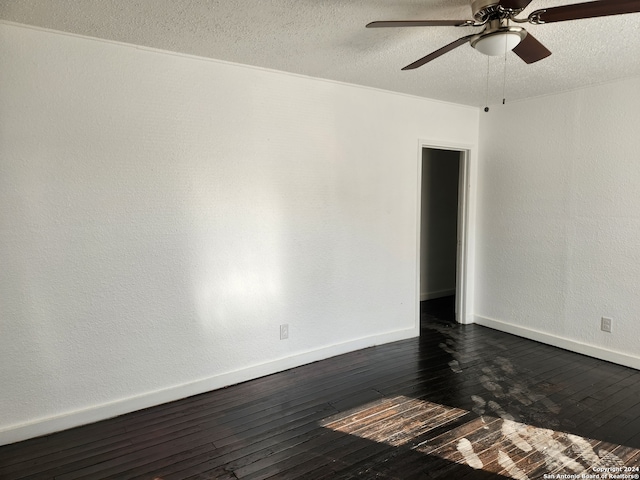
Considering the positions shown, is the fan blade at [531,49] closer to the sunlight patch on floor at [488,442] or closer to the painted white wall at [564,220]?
the painted white wall at [564,220]

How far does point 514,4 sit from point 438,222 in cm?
414

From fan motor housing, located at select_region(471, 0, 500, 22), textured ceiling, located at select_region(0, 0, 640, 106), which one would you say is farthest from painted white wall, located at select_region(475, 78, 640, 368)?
fan motor housing, located at select_region(471, 0, 500, 22)

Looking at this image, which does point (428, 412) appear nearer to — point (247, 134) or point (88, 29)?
point (247, 134)

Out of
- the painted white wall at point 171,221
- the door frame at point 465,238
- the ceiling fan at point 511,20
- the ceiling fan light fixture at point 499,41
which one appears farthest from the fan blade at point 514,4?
the door frame at point 465,238

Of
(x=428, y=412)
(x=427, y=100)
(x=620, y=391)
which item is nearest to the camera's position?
(x=428, y=412)

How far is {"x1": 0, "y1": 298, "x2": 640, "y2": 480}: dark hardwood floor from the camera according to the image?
2.04 metres

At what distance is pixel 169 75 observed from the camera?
264 cm

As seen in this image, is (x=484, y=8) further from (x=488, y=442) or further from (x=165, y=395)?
(x=165, y=395)

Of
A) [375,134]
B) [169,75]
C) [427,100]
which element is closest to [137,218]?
[169,75]

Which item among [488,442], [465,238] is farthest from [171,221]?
[465,238]

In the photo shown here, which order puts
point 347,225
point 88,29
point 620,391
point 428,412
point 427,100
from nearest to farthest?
point 88,29 → point 428,412 → point 620,391 → point 347,225 → point 427,100

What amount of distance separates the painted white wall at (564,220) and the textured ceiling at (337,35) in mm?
447

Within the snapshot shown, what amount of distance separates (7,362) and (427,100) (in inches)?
160

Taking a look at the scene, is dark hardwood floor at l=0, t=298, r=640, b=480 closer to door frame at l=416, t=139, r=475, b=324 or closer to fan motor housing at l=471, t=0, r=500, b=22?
door frame at l=416, t=139, r=475, b=324
